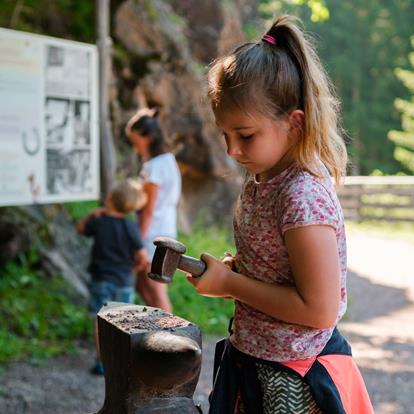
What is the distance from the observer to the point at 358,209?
17609 mm

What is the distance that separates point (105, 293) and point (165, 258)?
3.24 m

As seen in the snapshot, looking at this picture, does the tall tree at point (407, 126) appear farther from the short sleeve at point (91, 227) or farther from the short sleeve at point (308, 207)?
the short sleeve at point (308, 207)

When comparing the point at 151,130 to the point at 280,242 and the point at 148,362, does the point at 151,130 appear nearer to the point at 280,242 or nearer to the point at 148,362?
the point at 280,242

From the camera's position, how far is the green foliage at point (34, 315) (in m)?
5.44

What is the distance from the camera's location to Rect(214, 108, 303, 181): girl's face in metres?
1.69

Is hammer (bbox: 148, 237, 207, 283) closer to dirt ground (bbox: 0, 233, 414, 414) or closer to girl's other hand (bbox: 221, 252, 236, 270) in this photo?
girl's other hand (bbox: 221, 252, 236, 270)

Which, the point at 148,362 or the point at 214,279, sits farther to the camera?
the point at 214,279

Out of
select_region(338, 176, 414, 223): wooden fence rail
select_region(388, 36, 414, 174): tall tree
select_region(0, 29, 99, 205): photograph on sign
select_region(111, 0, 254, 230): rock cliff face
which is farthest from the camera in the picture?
select_region(388, 36, 414, 174): tall tree

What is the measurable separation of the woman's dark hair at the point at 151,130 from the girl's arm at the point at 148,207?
262mm

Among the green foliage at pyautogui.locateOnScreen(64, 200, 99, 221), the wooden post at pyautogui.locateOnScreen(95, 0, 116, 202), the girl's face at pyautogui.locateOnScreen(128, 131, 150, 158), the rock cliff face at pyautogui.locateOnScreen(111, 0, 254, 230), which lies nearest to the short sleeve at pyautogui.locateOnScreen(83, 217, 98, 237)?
the girl's face at pyautogui.locateOnScreen(128, 131, 150, 158)

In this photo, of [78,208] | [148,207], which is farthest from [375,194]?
[148,207]

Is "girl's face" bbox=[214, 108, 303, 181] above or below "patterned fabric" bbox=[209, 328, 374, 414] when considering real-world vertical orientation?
above

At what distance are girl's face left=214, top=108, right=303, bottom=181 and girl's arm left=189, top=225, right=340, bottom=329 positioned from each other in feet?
0.69

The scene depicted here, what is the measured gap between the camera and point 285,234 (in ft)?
5.44
